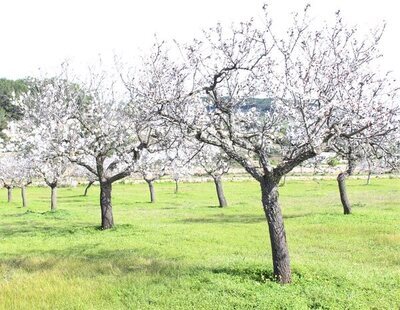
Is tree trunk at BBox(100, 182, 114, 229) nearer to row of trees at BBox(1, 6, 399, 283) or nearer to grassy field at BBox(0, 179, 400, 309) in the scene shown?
grassy field at BBox(0, 179, 400, 309)

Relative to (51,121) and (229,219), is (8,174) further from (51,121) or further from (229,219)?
(229,219)

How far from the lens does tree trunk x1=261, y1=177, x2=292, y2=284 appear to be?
555 inches

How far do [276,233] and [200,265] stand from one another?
3961mm

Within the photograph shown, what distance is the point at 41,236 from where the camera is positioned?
2698 centimetres

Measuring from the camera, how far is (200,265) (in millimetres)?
16984

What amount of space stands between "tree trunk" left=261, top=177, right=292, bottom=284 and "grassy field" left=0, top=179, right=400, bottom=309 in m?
0.42

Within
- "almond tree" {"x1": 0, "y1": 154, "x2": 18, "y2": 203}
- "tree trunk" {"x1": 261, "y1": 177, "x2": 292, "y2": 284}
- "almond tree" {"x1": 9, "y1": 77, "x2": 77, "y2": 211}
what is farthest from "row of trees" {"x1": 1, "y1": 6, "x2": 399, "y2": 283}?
"almond tree" {"x1": 0, "y1": 154, "x2": 18, "y2": 203}

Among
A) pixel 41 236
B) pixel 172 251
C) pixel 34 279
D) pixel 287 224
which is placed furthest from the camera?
pixel 287 224

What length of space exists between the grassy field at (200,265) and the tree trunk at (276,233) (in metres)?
0.42

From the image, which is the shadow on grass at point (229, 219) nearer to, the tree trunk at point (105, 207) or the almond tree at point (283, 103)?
the tree trunk at point (105, 207)

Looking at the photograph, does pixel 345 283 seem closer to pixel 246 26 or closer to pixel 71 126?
pixel 246 26

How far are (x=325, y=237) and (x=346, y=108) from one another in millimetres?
13964

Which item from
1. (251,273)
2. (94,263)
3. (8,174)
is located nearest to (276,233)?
(251,273)

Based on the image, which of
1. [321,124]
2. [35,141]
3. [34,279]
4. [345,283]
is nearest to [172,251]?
[34,279]
